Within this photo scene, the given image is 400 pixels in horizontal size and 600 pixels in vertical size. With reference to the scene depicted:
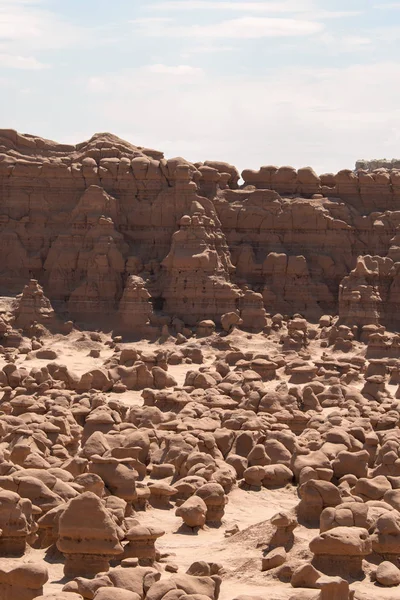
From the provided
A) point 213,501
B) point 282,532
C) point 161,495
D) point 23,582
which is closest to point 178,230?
point 161,495

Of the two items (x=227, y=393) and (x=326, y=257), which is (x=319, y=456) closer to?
(x=227, y=393)

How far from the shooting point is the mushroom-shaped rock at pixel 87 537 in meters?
15.0

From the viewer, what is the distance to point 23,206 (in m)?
43.2

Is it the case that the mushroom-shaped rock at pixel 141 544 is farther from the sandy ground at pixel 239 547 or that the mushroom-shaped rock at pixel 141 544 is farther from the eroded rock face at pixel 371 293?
the eroded rock face at pixel 371 293

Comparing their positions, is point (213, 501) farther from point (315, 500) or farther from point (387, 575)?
point (387, 575)

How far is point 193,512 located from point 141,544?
8.22 ft

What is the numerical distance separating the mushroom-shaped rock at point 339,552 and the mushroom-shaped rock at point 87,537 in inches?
81.5

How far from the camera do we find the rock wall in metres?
41.3

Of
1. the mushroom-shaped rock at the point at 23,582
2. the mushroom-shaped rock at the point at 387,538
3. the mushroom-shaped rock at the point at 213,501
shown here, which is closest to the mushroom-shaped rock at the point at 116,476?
the mushroom-shaped rock at the point at 213,501

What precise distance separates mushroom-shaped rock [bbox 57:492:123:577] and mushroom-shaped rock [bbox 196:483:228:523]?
138 inches

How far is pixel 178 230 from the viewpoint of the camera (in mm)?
42250

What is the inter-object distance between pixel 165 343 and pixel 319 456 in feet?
60.5

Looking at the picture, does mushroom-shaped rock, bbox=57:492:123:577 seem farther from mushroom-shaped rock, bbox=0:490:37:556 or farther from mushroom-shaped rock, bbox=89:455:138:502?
mushroom-shaped rock, bbox=89:455:138:502

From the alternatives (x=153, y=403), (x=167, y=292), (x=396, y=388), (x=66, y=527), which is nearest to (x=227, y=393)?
(x=153, y=403)
